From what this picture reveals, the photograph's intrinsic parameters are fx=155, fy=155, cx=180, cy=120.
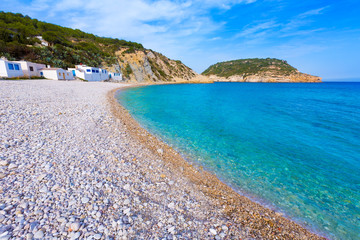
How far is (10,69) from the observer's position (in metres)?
33.3

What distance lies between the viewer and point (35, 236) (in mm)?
3516

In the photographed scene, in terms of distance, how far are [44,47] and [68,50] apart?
9.32 metres

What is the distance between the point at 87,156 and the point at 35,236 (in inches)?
163

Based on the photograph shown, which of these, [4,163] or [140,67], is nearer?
[4,163]

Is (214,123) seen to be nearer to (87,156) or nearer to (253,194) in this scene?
(253,194)

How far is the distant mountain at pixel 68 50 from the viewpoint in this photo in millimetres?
49906

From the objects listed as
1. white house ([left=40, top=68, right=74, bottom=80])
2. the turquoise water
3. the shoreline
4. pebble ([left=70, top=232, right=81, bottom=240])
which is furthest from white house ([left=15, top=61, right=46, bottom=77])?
pebble ([left=70, top=232, right=81, bottom=240])

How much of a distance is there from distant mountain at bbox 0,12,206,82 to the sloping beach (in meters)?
57.5

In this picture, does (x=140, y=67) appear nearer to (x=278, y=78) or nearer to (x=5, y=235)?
(x=5, y=235)

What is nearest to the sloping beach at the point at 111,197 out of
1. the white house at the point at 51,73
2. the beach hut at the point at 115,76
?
the white house at the point at 51,73

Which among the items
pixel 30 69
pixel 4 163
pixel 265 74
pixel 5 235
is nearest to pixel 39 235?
pixel 5 235

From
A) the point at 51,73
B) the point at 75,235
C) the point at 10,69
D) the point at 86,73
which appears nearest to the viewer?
the point at 75,235

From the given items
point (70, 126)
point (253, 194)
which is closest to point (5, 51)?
point (70, 126)

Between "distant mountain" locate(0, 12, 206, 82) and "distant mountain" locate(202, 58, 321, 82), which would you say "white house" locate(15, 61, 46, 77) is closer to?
"distant mountain" locate(0, 12, 206, 82)
